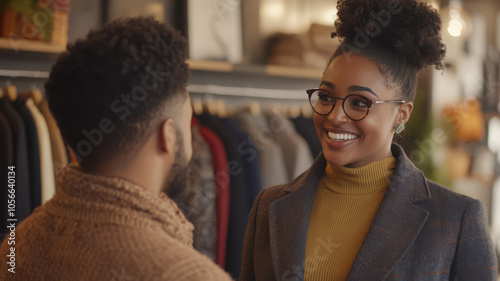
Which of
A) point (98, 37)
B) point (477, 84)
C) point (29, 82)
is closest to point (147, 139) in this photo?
point (98, 37)

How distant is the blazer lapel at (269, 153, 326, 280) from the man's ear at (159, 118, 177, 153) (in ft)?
1.80

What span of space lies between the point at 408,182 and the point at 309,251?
1.10 ft

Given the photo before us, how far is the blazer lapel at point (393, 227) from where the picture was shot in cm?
128

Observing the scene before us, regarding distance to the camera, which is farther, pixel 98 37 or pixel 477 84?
pixel 477 84

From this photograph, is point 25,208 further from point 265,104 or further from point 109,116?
point 265,104

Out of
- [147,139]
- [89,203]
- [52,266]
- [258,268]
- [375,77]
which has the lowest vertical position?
[258,268]

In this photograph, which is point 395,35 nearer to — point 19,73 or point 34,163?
point 34,163

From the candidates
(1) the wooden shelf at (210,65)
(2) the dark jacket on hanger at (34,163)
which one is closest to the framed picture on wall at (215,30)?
(1) the wooden shelf at (210,65)

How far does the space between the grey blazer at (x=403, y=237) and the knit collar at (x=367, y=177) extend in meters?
0.04

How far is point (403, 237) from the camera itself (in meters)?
1.30

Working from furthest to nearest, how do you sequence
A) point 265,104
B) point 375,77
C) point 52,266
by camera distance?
point 265,104
point 375,77
point 52,266

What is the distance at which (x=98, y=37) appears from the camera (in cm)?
96

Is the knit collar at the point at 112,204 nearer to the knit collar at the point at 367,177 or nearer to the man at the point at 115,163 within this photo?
the man at the point at 115,163

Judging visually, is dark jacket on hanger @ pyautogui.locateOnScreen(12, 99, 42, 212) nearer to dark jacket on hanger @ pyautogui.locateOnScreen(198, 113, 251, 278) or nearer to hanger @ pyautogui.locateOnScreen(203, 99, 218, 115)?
dark jacket on hanger @ pyautogui.locateOnScreen(198, 113, 251, 278)
